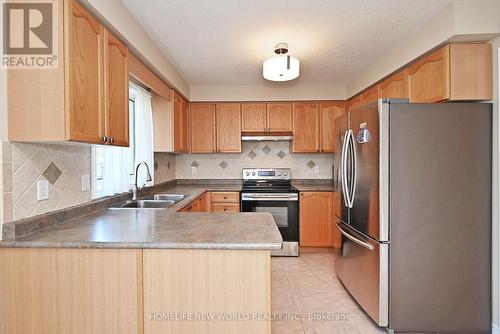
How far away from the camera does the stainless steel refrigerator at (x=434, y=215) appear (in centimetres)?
193

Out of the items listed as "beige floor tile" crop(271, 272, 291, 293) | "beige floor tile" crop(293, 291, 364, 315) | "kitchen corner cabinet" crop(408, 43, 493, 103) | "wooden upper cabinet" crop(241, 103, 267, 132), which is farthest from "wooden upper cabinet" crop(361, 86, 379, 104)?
"beige floor tile" crop(271, 272, 291, 293)

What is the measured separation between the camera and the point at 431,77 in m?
2.17

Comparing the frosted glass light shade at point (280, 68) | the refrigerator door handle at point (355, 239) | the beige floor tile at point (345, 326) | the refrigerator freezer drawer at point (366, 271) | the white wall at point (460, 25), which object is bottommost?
the beige floor tile at point (345, 326)

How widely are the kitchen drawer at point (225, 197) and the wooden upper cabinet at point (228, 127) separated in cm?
66

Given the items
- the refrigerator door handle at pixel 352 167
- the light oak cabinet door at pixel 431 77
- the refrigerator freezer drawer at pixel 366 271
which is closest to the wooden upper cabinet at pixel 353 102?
the light oak cabinet door at pixel 431 77

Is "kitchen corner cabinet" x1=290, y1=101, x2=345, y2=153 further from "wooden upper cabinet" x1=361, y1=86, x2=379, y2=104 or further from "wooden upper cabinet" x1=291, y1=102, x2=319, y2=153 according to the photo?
"wooden upper cabinet" x1=361, y1=86, x2=379, y2=104

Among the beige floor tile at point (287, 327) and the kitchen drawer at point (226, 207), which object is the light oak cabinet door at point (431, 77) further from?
the kitchen drawer at point (226, 207)

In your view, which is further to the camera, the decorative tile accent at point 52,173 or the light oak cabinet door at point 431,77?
the light oak cabinet door at point 431,77

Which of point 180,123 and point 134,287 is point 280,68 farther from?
point 134,287

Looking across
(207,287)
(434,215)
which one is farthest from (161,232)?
(434,215)

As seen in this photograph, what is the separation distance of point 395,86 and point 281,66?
46.0 inches

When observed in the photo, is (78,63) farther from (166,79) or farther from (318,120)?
(318,120)

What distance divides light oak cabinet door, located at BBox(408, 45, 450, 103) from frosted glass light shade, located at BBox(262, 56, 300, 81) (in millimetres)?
1014

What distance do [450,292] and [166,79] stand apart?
307cm
